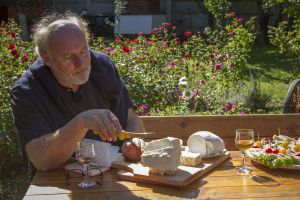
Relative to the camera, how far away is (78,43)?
2.56 metres

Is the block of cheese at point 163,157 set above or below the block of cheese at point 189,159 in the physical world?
above

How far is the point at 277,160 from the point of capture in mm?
2297

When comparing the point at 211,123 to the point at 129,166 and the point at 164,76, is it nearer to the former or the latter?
the point at 129,166

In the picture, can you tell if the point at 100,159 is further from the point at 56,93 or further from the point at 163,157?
the point at 56,93

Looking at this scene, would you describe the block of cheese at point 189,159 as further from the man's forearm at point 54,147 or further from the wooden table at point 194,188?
the man's forearm at point 54,147

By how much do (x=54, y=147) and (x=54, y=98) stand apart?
42cm

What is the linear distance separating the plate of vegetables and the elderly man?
640mm

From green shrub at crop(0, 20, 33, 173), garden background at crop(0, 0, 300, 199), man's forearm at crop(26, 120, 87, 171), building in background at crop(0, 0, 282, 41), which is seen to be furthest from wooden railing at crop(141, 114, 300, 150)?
building in background at crop(0, 0, 282, 41)

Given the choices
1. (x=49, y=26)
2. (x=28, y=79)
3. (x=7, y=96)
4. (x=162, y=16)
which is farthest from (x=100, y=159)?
(x=162, y=16)

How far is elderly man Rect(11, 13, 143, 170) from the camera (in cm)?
233

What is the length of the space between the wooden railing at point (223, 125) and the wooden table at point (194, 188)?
95 centimetres

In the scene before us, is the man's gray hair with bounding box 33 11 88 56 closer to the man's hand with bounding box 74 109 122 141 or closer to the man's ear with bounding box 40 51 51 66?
the man's ear with bounding box 40 51 51 66

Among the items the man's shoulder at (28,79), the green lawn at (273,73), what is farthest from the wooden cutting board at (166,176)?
the green lawn at (273,73)

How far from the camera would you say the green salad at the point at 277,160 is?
2297 mm
